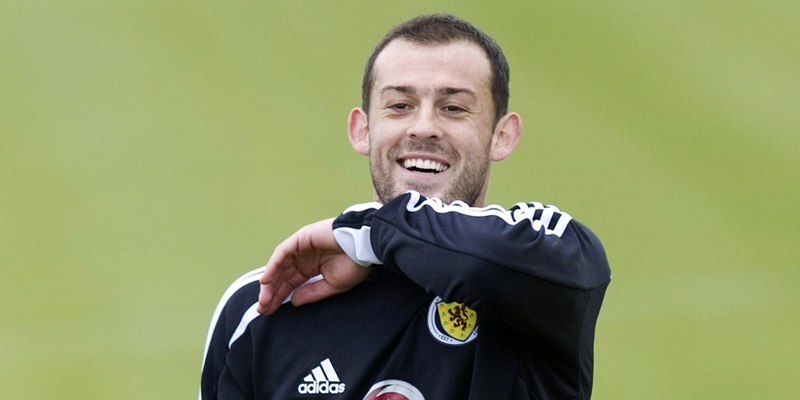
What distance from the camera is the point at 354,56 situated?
636cm

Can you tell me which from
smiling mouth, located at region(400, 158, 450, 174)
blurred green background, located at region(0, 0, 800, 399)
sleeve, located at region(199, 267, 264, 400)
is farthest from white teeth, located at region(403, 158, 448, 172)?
blurred green background, located at region(0, 0, 800, 399)

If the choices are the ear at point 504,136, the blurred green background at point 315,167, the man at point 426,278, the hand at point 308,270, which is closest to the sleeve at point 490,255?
the man at point 426,278

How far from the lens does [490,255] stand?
2.20 metres

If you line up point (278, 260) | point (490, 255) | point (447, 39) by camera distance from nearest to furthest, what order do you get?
point (490, 255) < point (278, 260) < point (447, 39)

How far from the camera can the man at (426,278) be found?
224cm

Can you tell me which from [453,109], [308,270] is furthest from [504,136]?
[308,270]

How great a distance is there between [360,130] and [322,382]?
2.23ft

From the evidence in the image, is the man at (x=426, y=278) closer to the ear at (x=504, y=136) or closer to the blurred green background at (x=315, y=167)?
the ear at (x=504, y=136)

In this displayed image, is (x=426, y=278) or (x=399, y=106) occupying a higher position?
(x=399, y=106)

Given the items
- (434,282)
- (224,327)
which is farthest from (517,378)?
(224,327)

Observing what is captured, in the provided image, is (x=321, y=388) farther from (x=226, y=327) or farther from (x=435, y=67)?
(x=435, y=67)

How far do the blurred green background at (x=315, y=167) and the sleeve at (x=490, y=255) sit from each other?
289 cm

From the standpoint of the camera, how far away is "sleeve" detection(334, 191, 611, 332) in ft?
7.23

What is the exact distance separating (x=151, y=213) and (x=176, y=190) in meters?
0.18
